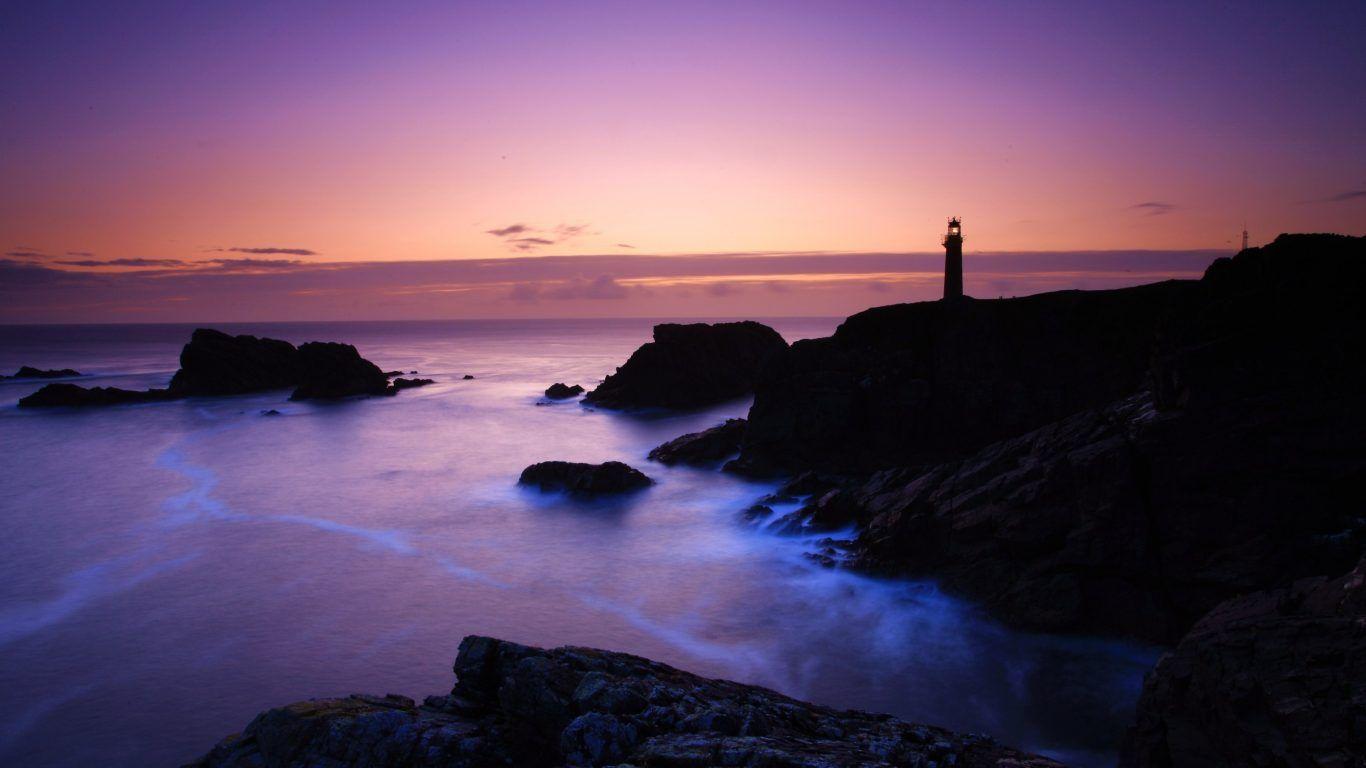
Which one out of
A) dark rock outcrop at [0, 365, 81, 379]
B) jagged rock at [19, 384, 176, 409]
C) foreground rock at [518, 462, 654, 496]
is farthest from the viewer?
dark rock outcrop at [0, 365, 81, 379]

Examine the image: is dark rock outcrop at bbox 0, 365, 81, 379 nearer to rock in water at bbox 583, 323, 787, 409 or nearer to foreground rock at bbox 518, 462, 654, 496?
rock in water at bbox 583, 323, 787, 409

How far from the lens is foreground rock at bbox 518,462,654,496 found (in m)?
25.9

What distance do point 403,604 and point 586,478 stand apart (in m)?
9.39

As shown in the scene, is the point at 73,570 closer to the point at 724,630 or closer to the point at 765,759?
the point at 724,630

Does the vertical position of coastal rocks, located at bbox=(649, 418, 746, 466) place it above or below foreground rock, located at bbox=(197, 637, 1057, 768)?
below

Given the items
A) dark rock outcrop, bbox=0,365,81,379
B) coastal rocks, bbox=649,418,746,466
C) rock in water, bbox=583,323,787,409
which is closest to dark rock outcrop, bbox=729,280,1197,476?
coastal rocks, bbox=649,418,746,466

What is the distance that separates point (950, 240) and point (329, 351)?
46.3m

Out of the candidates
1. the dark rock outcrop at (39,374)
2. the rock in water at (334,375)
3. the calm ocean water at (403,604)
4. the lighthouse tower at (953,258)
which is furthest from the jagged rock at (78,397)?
the lighthouse tower at (953,258)

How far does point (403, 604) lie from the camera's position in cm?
1739

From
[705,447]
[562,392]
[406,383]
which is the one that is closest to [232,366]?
[406,383]

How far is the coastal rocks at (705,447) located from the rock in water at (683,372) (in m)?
16.3

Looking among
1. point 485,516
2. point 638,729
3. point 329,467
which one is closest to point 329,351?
point 329,467

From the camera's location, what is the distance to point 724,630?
16.1m

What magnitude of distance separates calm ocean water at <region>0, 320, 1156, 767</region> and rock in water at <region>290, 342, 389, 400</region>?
19.9 metres
